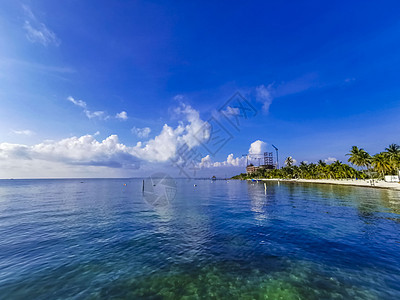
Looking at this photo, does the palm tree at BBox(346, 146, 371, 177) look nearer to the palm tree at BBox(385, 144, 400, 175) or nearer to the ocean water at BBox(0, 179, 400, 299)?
the palm tree at BBox(385, 144, 400, 175)

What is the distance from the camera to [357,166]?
323 feet

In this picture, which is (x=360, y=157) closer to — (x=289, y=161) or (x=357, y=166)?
(x=357, y=166)

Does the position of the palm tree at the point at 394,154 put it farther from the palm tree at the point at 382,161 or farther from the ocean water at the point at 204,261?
the ocean water at the point at 204,261

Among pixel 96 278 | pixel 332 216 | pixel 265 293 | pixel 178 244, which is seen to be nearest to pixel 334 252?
pixel 265 293

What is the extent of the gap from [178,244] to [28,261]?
1160cm

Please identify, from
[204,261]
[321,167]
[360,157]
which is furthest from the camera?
[321,167]

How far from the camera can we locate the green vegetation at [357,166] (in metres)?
78.7

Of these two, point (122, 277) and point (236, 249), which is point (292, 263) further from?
point (122, 277)

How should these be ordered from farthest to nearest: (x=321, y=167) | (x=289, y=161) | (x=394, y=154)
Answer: (x=289, y=161) < (x=321, y=167) < (x=394, y=154)

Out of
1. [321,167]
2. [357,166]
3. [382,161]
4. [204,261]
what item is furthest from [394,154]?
[204,261]

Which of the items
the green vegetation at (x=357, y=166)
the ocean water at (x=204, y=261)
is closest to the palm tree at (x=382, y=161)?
the green vegetation at (x=357, y=166)

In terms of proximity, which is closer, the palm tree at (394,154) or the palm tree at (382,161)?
the palm tree at (394,154)

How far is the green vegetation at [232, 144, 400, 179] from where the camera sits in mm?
78688

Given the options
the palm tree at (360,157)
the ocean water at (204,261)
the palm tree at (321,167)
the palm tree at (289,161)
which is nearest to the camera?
the ocean water at (204,261)
